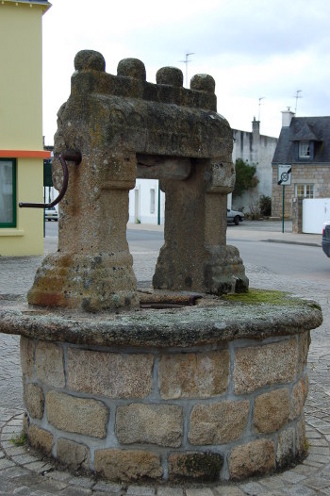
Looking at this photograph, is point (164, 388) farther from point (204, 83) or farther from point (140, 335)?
point (204, 83)

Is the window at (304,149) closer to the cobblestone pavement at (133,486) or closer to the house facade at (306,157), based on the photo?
the house facade at (306,157)

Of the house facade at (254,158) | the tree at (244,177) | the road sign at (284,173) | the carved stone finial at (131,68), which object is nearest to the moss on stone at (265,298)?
the carved stone finial at (131,68)

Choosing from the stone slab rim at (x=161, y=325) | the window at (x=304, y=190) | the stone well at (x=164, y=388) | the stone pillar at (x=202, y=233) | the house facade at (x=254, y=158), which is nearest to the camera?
the stone slab rim at (x=161, y=325)

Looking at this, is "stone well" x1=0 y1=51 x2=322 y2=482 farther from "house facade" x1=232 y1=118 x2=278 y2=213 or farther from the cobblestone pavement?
"house facade" x1=232 y1=118 x2=278 y2=213

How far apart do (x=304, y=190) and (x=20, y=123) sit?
2609cm

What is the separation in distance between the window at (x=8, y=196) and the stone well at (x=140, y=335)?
12.5 metres

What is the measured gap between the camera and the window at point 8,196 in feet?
53.9

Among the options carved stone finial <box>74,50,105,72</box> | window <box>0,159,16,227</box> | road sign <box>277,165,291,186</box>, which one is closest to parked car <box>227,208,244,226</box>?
road sign <box>277,165,291,186</box>

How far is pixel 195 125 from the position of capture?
4.38 meters

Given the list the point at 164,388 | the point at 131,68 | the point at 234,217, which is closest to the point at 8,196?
the point at 131,68

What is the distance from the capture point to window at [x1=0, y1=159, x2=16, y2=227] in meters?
16.4

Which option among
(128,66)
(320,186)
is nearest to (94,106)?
(128,66)

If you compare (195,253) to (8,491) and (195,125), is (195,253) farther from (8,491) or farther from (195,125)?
(8,491)

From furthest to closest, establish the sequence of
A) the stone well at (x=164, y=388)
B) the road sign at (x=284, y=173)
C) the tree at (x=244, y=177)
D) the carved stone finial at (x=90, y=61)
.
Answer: the tree at (x=244, y=177) < the road sign at (x=284, y=173) < the carved stone finial at (x=90, y=61) < the stone well at (x=164, y=388)
